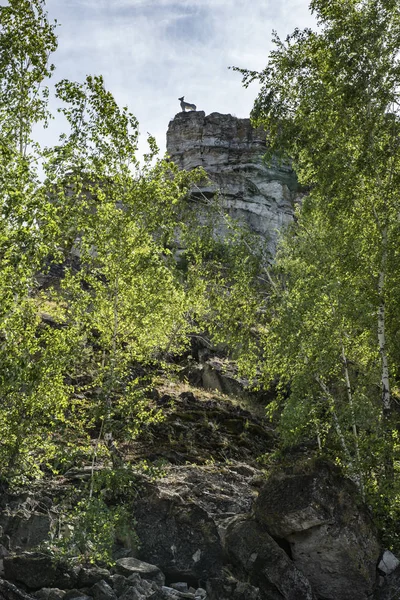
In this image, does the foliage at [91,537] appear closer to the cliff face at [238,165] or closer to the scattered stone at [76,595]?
the scattered stone at [76,595]

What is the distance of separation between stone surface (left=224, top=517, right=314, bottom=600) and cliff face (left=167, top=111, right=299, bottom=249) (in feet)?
128

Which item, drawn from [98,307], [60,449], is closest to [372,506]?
[60,449]

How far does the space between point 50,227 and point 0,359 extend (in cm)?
247

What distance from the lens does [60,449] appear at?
12.4 m

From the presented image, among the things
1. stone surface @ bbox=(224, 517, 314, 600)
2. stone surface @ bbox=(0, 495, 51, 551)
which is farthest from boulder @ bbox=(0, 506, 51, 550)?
stone surface @ bbox=(224, 517, 314, 600)

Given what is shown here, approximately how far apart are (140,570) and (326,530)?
396 cm

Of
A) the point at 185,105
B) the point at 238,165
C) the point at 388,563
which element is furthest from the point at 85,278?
the point at 185,105

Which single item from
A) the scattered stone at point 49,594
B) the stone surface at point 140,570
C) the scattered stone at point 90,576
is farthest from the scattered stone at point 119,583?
the scattered stone at point 49,594

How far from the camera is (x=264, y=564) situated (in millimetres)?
12008

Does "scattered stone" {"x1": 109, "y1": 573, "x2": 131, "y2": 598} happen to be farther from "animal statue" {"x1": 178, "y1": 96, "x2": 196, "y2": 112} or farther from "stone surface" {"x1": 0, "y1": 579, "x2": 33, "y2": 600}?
"animal statue" {"x1": 178, "y1": 96, "x2": 196, "y2": 112}

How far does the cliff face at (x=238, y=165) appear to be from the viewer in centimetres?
5166

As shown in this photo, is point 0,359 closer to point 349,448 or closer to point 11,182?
point 11,182

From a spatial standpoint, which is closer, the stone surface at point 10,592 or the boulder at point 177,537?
the stone surface at point 10,592

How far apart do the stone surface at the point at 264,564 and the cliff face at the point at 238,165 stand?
39.0 metres
